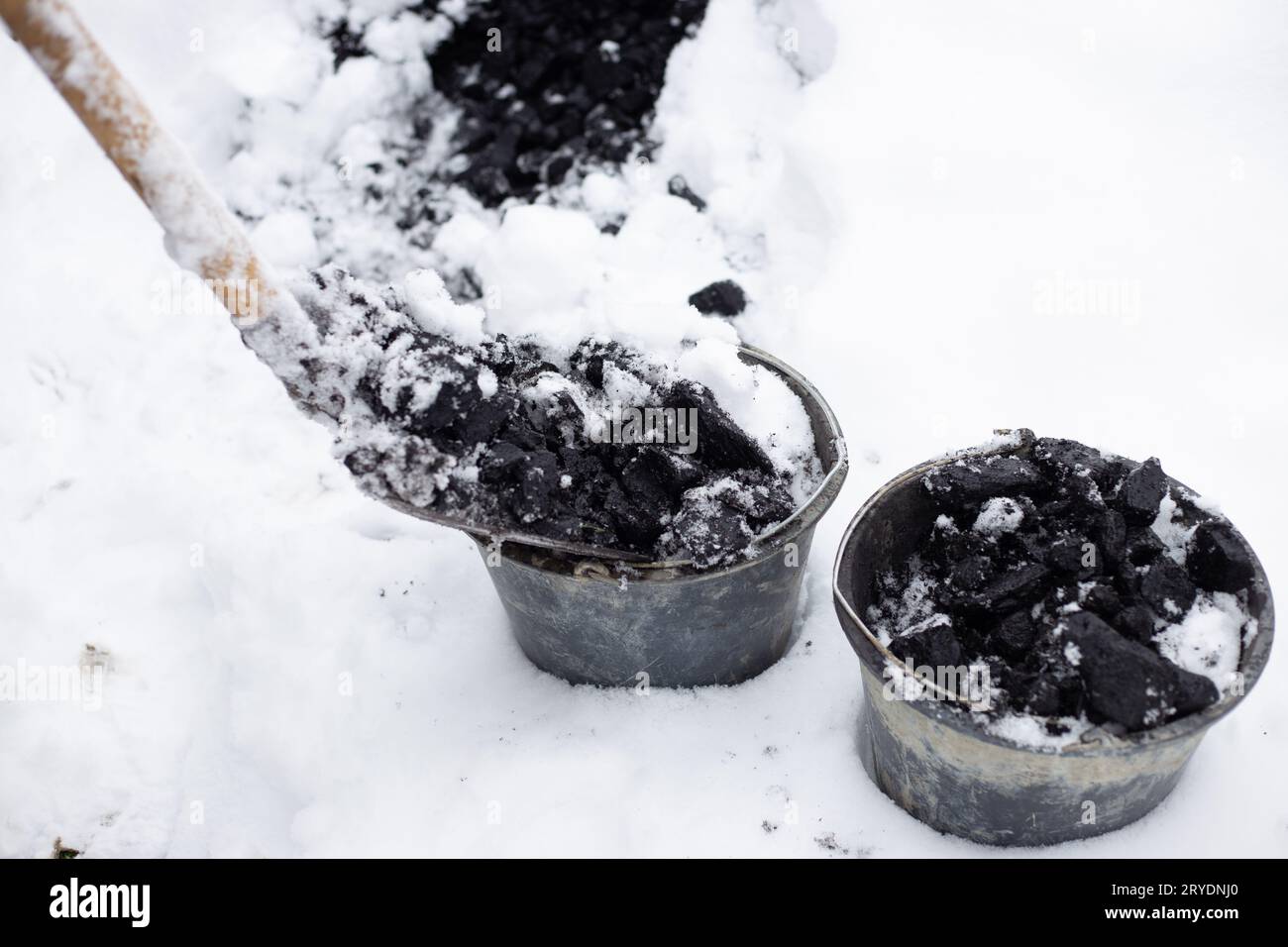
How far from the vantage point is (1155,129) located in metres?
3.63

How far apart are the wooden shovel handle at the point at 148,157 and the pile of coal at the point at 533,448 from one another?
9.7 inches

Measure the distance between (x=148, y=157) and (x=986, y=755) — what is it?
2117 mm

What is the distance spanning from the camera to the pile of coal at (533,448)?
7.27 ft

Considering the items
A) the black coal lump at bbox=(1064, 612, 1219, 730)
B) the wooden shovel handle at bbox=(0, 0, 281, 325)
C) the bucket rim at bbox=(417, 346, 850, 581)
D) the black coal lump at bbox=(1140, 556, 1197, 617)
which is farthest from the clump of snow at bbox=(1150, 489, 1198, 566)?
the wooden shovel handle at bbox=(0, 0, 281, 325)

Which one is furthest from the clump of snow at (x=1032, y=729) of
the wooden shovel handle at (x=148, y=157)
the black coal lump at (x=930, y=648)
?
the wooden shovel handle at (x=148, y=157)

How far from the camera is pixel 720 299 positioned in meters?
3.61

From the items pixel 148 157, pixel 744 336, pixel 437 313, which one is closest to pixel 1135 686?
pixel 437 313

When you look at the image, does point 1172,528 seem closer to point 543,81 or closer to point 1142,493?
point 1142,493

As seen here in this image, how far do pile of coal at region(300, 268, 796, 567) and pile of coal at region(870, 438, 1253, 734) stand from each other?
0.43 meters

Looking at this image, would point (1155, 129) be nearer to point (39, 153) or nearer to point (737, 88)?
point (737, 88)

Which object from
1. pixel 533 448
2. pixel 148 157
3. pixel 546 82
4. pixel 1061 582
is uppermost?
pixel 148 157

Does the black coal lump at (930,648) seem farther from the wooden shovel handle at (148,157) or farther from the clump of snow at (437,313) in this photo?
the wooden shovel handle at (148,157)

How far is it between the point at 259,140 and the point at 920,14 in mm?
3026

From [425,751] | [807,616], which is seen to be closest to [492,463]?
[425,751]
